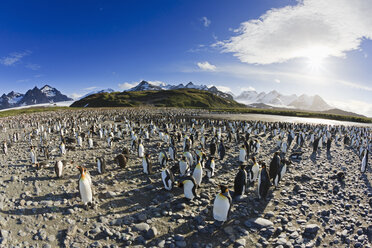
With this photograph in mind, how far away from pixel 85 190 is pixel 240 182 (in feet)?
14.7

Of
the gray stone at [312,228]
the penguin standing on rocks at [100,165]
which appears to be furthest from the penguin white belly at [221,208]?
the penguin standing on rocks at [100,165]

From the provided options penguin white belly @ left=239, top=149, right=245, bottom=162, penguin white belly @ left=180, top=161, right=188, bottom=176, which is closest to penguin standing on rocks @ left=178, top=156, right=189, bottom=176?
penguin white belly @ left=180, top=161, right=188, bottom=176

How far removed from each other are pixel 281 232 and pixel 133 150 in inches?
361

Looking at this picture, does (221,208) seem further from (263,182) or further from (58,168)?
(58,168)

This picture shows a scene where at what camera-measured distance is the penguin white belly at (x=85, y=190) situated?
500 cm

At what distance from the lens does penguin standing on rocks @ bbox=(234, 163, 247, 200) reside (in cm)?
571

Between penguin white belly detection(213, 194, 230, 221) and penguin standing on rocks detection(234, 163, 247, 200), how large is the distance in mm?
1444

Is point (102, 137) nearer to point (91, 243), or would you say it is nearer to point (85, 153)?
point (85, 153)

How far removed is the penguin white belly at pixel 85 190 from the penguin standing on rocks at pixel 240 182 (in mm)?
4298

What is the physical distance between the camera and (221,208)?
4500 mm

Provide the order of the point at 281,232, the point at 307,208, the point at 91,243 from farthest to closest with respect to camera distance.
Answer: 1. the point at 307,208
2. the point at 281,232
3. the point at 91,243

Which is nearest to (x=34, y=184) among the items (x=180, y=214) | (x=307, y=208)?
(x=180, y=214)

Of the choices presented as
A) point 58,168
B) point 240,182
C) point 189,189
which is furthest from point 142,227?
point 58,168

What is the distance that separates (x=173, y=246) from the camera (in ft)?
12.9
